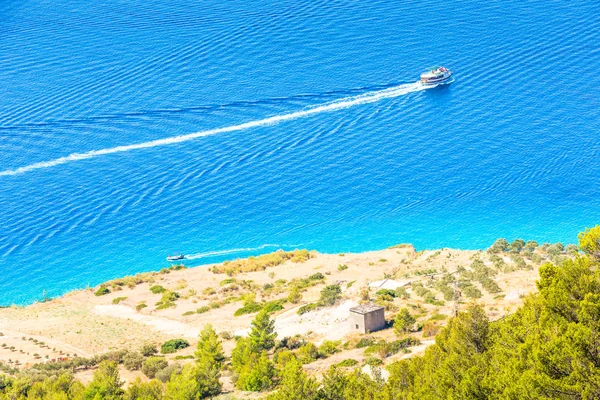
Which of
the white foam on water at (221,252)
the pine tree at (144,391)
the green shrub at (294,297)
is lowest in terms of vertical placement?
the pine tree at (144,391)

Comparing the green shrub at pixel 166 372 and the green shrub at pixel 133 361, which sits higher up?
the green shrub at pixel 133 361

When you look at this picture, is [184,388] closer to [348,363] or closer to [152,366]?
[152,366]

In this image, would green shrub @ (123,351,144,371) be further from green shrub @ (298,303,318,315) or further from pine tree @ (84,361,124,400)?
green shrub @ (298,303,318,315)

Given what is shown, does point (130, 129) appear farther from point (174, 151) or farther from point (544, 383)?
point (544, 383)

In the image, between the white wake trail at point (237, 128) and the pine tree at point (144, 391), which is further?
the white wake trail at point (237, 128)

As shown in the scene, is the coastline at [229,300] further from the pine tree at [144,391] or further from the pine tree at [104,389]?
the pine tree at [144,391]

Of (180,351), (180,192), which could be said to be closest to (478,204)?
(180,192)

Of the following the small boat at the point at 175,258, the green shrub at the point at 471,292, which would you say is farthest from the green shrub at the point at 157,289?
the green shrub at the point at 471,292

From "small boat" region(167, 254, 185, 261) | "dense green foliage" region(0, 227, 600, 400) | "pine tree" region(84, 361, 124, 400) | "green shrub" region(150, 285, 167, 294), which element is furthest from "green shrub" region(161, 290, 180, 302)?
"pine tree" region(84, 361, 124, 400)
